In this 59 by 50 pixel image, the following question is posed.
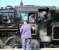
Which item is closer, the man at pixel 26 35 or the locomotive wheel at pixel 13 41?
the man at pixel 26 35

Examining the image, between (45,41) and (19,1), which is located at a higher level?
(19,1)

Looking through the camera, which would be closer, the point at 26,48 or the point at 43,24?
the point at 26,48

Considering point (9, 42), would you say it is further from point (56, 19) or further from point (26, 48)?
point (56, 19)

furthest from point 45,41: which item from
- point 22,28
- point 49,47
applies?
point 22,28

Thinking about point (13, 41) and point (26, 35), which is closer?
point (26, 35)

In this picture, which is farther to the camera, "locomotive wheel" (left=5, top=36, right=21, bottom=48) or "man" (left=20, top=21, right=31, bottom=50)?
"locomotive wheel" (left=5, top=36, right=21, bottom=48)

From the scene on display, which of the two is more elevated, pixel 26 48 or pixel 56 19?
pixel 56 19

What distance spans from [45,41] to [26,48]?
115 centimetres

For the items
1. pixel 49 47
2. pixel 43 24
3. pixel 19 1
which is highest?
pixel 19 1

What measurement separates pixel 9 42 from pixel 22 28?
3.44 ft

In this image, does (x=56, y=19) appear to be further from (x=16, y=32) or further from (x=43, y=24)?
(x=16, y=32)

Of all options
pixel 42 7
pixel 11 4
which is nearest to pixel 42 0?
pixel 42 7

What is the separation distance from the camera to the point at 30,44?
44.4ft

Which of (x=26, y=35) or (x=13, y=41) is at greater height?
(x=26, y=35)
